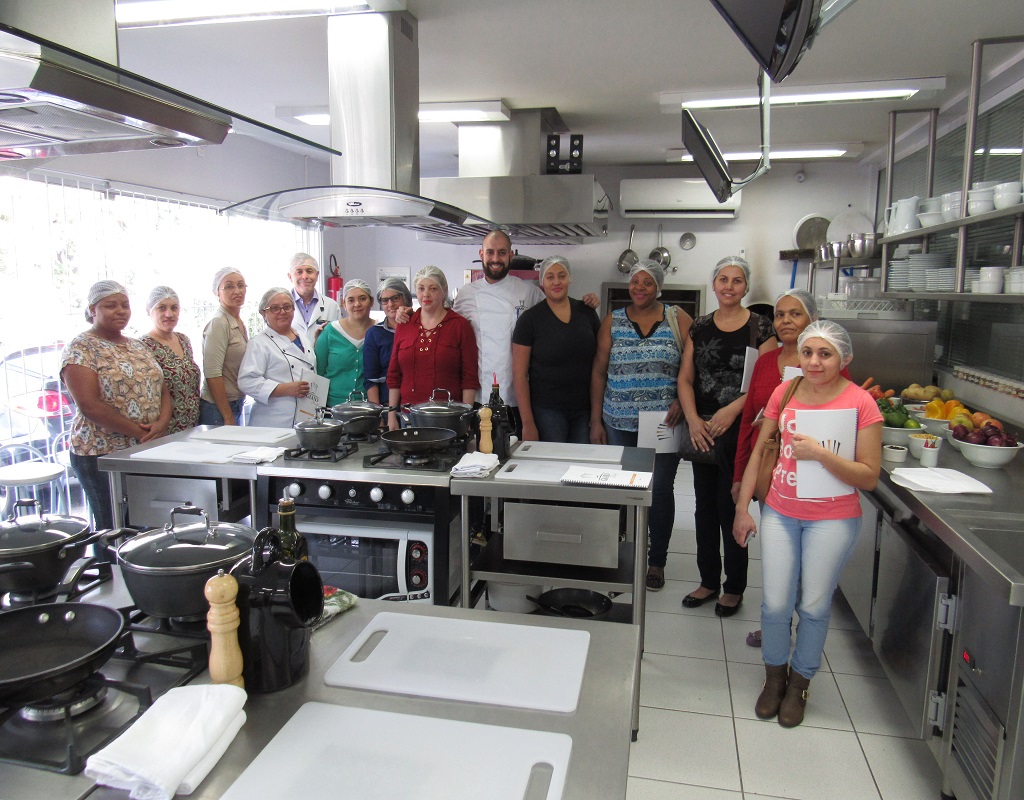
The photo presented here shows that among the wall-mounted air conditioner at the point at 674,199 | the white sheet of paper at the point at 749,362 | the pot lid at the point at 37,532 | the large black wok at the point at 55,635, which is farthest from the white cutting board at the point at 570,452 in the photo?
the wall-mounted air conditioner at the point at 674,199

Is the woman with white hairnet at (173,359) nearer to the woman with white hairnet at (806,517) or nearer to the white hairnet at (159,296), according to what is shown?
the white hairnet at (159,296)

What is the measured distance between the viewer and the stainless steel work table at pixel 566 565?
2299 mm

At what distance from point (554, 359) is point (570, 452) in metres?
0.72

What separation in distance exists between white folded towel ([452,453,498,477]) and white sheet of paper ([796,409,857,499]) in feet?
3.32

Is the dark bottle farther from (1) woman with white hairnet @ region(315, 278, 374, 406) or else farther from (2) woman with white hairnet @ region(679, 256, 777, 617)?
(1) woman with white hairnet @ region(315, 278, 374, 406)

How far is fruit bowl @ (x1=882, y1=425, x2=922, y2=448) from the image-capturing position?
9.27ft

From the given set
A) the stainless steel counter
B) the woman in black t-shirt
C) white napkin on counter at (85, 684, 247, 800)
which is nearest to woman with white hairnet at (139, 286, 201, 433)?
the woman in black t-shirt

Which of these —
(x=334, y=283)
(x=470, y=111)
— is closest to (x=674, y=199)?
(x=470, y=111)

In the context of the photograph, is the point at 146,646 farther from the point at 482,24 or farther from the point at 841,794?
the point at 482,24

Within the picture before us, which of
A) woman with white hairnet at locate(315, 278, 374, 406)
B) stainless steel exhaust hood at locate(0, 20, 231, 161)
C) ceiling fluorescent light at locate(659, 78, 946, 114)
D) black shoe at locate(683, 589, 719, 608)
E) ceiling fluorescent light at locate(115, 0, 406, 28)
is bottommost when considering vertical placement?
black shoe at locate(683, 589, 719, 608)

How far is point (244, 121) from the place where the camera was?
144cm

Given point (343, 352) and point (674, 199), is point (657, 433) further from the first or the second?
point (674, 199)

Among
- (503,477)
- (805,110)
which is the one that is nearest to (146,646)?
(503,477)

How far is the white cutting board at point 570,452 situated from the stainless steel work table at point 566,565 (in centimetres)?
12
